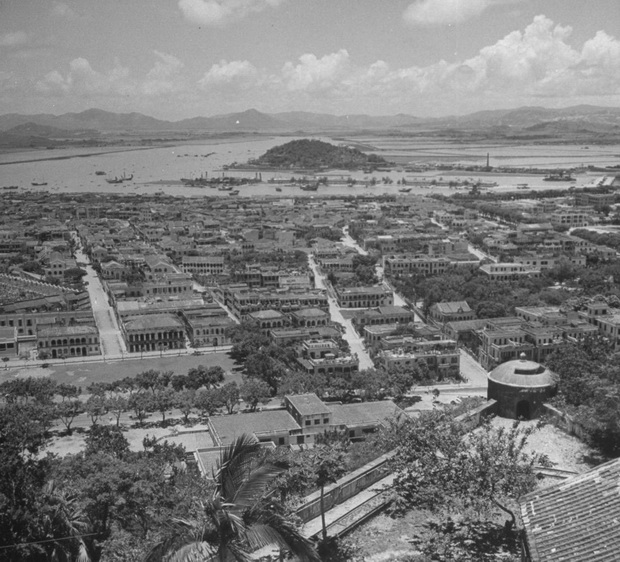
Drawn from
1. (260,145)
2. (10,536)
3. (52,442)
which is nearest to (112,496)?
(10,536)

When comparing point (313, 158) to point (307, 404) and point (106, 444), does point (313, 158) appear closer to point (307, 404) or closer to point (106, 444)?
point (307, 404)

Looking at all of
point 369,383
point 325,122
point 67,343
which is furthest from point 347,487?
point 325,122

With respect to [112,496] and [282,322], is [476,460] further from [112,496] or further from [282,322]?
[282,322]

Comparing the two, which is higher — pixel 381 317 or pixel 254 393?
pixel 254 393

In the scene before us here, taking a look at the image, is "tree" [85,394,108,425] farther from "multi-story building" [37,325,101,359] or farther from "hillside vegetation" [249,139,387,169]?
"hillside vegetation" [249,139,387,169]

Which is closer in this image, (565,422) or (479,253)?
(565,422)

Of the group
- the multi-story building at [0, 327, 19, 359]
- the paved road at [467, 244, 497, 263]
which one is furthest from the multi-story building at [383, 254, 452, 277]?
the multi-story building at [0, 327, 19, 359]

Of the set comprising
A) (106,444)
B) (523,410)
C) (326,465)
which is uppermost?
(326,465)

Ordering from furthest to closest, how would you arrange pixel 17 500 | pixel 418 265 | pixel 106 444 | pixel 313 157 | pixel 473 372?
pixel 313 157
pixel 418 265
pixel 473 372
pixel 106 444
pixel 17 500
